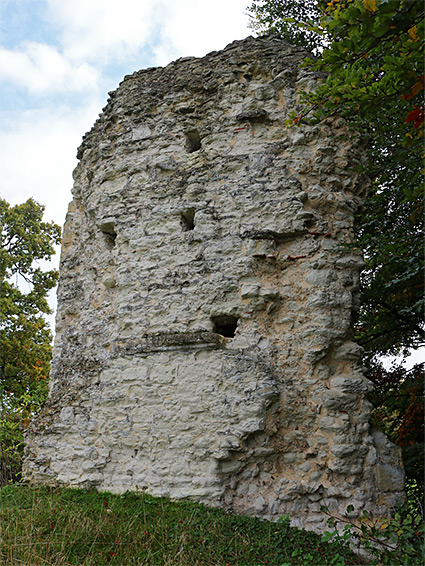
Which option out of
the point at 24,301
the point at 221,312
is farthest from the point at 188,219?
the point at 24,301

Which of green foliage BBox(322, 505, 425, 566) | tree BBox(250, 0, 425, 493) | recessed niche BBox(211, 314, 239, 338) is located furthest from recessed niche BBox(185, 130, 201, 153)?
green foliage BBox(322, 505, 425, 566)

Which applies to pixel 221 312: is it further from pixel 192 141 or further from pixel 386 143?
pixel 386 143

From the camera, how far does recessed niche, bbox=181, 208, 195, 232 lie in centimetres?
576

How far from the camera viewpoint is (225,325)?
5.46 meters

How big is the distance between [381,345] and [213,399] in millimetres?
3204

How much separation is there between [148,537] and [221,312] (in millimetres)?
2205

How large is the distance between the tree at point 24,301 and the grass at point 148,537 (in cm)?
751

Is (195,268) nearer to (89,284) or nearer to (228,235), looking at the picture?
(228,235)

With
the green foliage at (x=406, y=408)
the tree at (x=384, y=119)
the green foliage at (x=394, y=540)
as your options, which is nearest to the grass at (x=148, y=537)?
the green foliage at (x=394, y=540)

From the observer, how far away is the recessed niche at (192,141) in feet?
20.1

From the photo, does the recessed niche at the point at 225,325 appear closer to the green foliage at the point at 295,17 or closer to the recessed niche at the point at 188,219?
the recessed niche at the point at 188,219

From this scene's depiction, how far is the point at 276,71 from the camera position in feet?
19.3

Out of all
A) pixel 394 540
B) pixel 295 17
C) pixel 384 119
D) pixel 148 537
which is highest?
pixel 295 17

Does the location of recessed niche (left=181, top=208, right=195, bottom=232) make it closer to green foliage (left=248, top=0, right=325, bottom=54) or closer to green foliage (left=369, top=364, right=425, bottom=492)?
green foliage (left=369, top=364, right=425, bottom=492)
